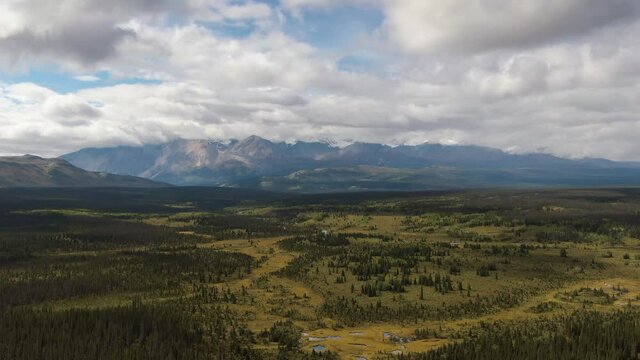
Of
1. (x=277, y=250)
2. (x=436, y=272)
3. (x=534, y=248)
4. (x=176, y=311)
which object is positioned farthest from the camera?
(x=277, y=250)

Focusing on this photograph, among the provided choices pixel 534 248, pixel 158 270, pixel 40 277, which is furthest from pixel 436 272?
pixel 40 277

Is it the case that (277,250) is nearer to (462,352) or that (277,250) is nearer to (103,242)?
Answer: (103,242)

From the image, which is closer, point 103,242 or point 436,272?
point 436,272

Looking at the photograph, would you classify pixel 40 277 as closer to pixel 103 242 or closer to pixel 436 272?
pixel 103 242

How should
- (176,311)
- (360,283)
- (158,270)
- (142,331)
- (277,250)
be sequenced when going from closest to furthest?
(142,331)
(176,311)
(360,283)
(158,270)
(277,250)

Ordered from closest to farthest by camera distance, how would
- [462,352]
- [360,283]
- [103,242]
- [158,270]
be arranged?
[462,352], [360,283], [158,270], [103,242]

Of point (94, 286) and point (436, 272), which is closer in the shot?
point (94, 286)

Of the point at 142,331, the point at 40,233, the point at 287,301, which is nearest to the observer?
the point at 142,331

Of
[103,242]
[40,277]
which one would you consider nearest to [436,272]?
[40,277]
